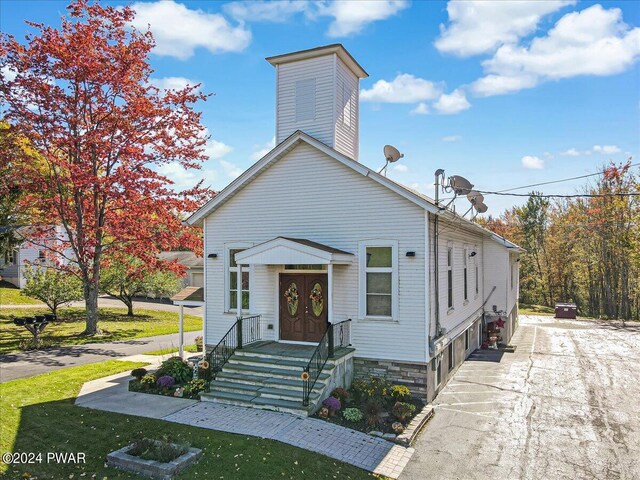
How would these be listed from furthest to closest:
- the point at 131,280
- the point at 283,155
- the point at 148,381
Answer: the point at 131,280 < the point at 283,155 < the point at 148,381

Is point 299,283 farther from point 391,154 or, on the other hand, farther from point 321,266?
point 391,154

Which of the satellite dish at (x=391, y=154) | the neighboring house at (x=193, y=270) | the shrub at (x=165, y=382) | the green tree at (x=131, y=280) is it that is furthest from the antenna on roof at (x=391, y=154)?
the neighboring house at (x=193, y=270)

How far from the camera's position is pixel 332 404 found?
10.7m

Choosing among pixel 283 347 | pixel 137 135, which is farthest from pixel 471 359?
pixel 137 135

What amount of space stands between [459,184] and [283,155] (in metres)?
5.85

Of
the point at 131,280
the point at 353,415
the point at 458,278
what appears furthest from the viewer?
the point at 131,280

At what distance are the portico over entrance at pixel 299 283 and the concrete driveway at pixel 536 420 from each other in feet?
13.6

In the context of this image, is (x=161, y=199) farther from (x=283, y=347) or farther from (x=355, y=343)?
(x=355, y=343)

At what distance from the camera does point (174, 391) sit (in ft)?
40.6

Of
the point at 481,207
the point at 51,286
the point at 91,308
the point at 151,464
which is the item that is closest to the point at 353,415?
the point at 151,464

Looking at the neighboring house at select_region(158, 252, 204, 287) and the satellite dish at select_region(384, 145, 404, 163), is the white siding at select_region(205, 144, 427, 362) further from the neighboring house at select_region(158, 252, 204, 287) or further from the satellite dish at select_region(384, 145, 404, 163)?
the neighboring house at select_region(158, 252, 204, 287)

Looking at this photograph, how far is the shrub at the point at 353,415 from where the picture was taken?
10.4m

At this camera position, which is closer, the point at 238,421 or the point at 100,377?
the point at 238,421

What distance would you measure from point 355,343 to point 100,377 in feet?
27.0
